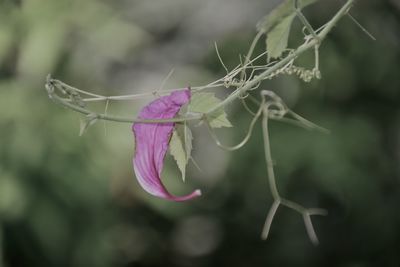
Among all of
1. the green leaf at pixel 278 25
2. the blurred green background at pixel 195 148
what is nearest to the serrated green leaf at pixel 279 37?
the green leaf at pixel 278 25

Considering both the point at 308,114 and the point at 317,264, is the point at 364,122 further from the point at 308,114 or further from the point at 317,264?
the point at 317,264

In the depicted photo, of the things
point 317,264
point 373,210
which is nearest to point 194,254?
point 317,264

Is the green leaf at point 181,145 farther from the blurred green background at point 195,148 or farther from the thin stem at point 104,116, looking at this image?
the blurred green background at point 195,148

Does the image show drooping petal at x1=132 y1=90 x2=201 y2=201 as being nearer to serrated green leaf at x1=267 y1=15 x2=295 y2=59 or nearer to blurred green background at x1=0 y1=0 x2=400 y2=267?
serrated green leaf at x1=267 y1=15 x2=295 y2=59

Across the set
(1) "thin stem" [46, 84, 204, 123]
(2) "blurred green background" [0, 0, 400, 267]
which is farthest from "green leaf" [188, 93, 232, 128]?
(2) "blurred green background" [0, 0, 400, 267]

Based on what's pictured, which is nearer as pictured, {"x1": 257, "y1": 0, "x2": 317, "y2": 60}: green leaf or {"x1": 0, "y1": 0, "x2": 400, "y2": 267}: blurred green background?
{"x1": 257, "y1": 0, "x2": 317, "y2": 60}: green leaf

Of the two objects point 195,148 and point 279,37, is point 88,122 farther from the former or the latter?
point 195,148

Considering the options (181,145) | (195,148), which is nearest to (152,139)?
(181,145)
